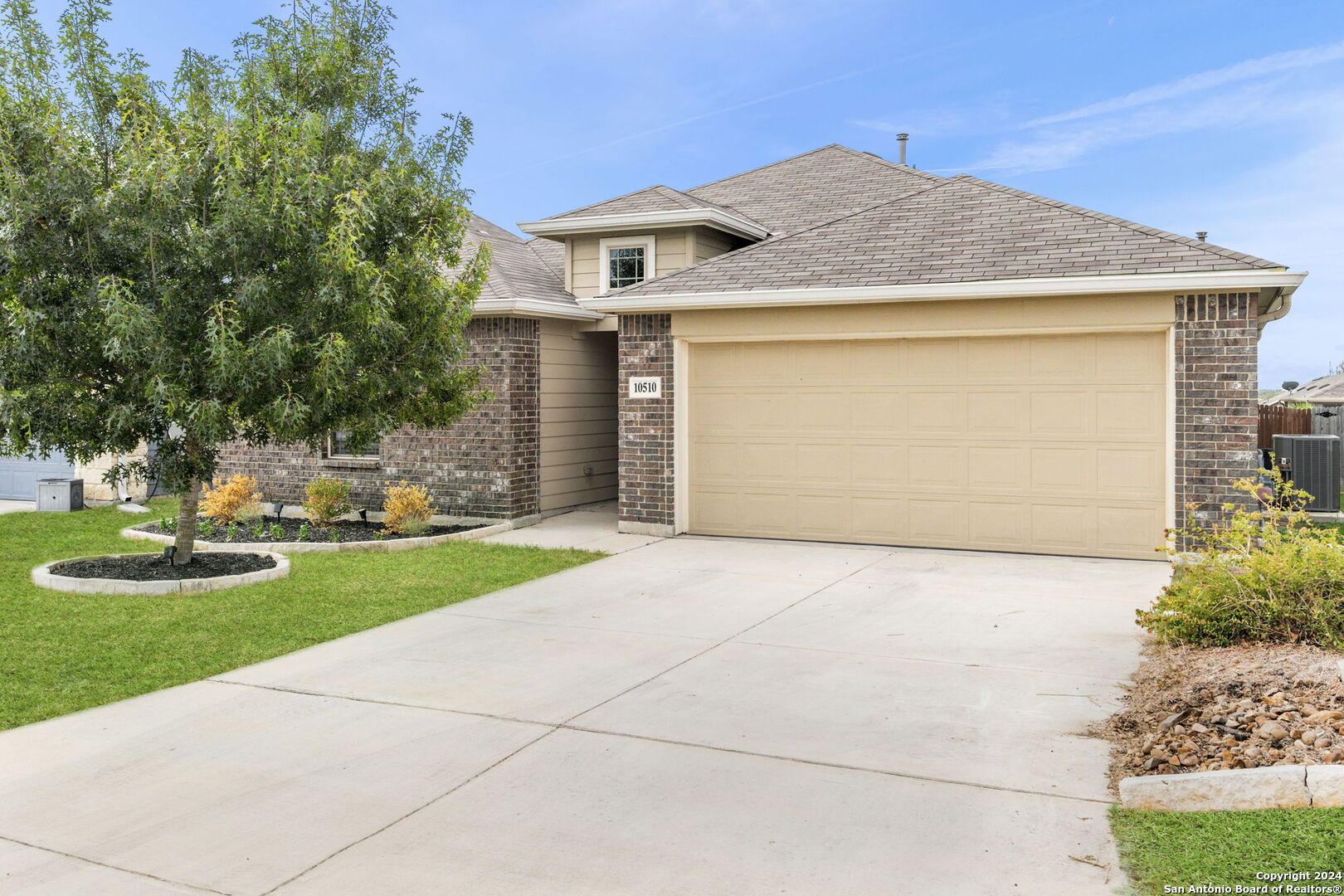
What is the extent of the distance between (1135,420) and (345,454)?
10779 mm

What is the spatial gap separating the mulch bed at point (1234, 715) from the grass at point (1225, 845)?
435 mm

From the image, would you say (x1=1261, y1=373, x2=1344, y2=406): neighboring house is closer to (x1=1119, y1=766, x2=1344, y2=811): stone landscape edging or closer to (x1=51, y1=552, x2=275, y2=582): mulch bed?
(x1=1119, y1=766, x2=1344, y2=811): stone landscape edging

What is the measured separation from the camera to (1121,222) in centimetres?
1160

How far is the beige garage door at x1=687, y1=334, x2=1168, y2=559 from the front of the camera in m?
10.7

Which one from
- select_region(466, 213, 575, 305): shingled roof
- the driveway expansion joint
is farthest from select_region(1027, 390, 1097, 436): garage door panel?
the driveway expansion joint

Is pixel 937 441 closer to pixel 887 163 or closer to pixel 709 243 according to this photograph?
pixel 709 243

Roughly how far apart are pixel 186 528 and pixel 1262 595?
9.26 meters

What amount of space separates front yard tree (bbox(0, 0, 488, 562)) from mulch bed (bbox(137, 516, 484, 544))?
2.69 m

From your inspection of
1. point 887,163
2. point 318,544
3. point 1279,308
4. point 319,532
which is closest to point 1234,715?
point 1279,308

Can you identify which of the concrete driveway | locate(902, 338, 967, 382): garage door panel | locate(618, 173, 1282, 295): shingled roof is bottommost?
the concrete driveway

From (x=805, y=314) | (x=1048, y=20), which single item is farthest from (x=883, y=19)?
(x=805, y=314)

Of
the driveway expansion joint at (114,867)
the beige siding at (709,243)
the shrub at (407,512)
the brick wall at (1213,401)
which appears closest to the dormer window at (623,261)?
the beige siding at (709,243)

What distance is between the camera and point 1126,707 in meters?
5.79

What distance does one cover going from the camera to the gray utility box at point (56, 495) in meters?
15.6
